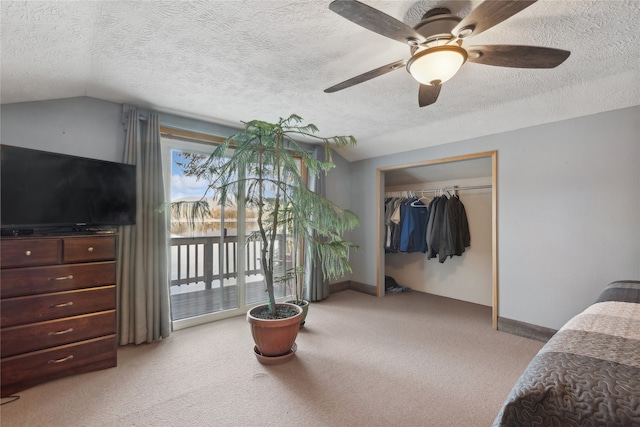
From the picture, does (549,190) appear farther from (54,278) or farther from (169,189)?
(54,278)

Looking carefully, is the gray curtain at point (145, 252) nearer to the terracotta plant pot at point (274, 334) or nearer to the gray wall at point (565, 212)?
the terracotta plant pot at point (274, 334)

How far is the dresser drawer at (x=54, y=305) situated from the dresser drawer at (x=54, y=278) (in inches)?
1.5

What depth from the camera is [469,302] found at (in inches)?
149

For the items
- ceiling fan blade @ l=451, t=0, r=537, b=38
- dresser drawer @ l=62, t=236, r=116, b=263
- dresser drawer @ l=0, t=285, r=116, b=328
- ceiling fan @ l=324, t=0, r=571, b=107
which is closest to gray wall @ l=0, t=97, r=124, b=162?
dresser drawer @ l=62, t=236, r=116, b=263

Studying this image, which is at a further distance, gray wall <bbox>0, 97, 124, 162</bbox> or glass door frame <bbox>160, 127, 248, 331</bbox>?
glass door frame <bbox>160, 127, 248, 331</bbox>

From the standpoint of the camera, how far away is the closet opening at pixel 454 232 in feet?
11.9

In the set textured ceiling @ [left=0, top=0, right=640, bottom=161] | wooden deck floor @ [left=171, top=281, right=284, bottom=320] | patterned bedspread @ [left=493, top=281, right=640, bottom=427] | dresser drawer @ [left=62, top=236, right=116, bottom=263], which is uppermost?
textured ceiling @ [left=0, top=0, right=640, bottom=161]

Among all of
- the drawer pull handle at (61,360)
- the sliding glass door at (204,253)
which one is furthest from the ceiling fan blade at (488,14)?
the drawer pull handle at (61,360)

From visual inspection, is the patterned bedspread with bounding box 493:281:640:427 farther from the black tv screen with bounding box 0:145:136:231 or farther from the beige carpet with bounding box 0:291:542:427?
the black tv screen with bounding box 0:145:136:231

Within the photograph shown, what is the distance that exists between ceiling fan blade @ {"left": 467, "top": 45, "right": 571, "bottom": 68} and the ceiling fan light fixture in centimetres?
9

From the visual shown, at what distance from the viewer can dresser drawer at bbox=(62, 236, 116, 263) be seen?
196 centimetres

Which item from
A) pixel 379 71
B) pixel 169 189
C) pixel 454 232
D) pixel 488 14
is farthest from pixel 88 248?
pixel 454 232

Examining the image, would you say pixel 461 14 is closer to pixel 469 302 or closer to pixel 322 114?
pixel 322 114

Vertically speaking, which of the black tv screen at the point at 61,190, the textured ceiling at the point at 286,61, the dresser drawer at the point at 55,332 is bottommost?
the dresser drawer at the point at 55,332
